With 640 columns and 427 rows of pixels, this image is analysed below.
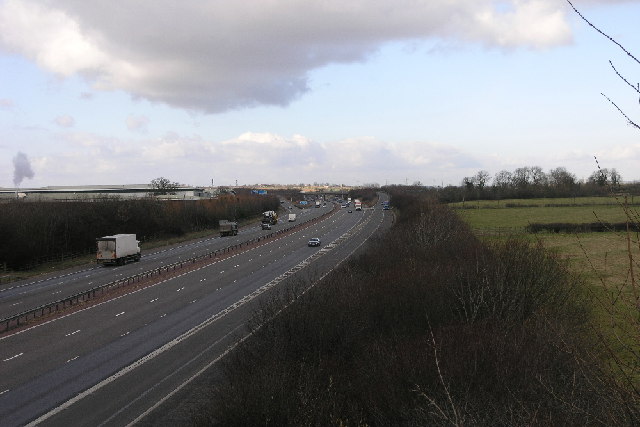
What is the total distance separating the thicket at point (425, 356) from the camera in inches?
589

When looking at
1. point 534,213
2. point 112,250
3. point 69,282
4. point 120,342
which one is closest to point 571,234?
point 120,342

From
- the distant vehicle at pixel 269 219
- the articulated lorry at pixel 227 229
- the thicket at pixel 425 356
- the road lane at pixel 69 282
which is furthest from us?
the distant vehicle at pixel 269 219

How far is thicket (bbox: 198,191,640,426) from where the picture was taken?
15.0m

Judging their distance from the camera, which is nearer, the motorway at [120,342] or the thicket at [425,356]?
the thicket at [425,356]

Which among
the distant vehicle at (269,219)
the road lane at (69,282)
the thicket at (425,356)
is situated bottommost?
the road lane at (69,282)

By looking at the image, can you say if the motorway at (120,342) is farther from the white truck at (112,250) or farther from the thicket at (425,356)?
the thicket at (425,356)

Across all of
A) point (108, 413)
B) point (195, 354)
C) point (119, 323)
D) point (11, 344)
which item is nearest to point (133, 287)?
point (119, 323)

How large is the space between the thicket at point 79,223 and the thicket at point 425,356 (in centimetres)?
4667

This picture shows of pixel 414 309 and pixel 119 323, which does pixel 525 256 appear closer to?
pixel 414 309

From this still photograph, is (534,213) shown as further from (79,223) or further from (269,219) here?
(79,223)

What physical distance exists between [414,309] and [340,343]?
6.09 metres

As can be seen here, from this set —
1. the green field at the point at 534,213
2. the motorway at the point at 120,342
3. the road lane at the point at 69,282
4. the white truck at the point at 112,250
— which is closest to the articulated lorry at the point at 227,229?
the road lane at the point at 69,282

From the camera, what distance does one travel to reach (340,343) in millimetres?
23984

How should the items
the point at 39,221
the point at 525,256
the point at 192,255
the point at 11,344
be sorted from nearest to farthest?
the point at 11,344, the point at 525,256, the point at 39,221, the point at 192,255
